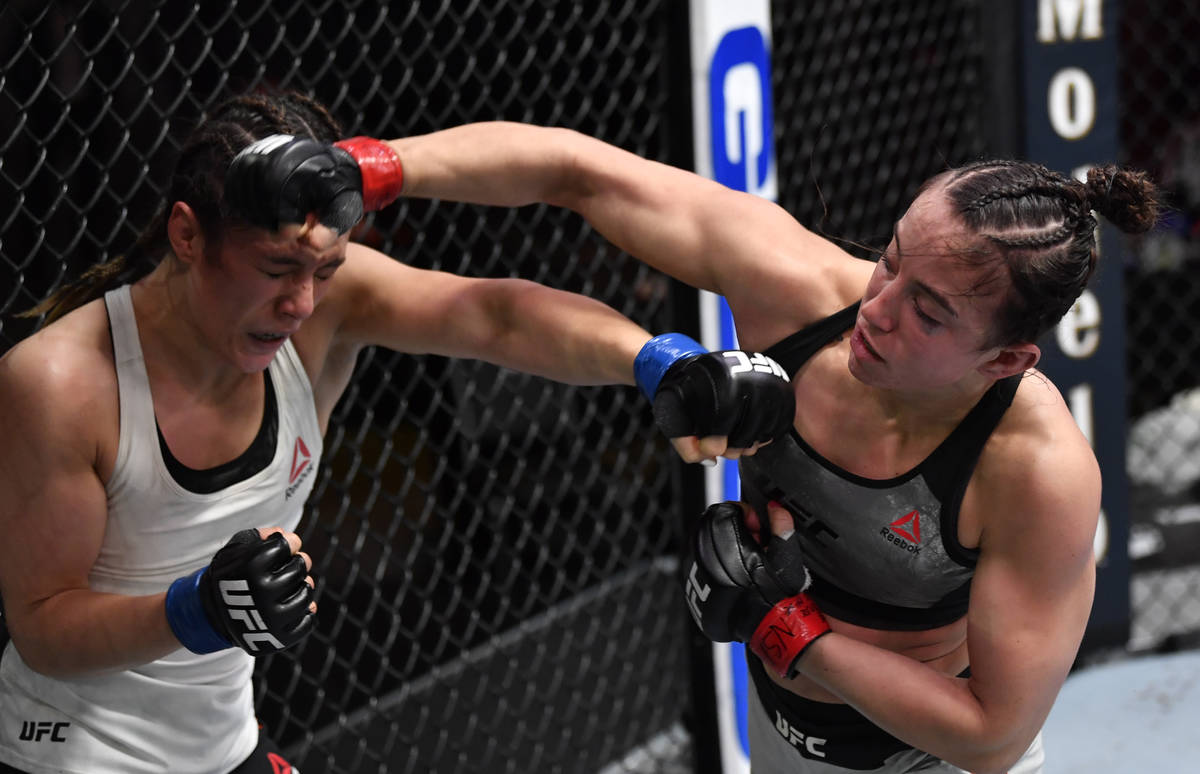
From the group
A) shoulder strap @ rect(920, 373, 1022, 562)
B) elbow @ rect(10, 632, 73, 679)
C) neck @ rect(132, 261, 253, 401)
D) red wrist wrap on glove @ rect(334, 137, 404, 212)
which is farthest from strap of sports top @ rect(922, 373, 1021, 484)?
elbow @ rect(10, 632, 73, 679)

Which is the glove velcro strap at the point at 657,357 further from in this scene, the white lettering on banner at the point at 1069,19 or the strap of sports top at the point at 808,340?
→ the white lettering on banner at the point at 1069,19

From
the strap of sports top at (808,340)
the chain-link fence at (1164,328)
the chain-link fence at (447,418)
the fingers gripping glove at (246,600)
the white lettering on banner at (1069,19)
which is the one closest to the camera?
the fingers gripping glove at (246,600)

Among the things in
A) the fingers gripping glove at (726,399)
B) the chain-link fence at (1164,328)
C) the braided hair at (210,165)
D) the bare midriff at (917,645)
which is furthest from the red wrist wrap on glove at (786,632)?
the chain-link fence at (1164,328)

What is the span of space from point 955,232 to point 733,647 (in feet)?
4.47

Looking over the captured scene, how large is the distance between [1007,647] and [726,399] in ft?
1.37

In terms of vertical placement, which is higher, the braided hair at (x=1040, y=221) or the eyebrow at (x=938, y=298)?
the braided hair at (x=1040, y=221)

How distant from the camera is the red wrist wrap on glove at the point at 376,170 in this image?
4.67 feet

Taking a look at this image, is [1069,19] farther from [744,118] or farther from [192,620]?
[192,620]

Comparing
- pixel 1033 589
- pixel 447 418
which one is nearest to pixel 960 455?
pixel 1033 589

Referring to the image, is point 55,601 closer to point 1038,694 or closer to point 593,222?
point 593,222

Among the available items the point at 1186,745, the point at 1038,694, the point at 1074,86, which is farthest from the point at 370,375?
the point at 1038,694

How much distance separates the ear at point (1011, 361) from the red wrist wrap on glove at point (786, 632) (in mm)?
340

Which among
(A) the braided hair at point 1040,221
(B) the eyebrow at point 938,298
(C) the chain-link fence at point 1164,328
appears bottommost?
(C) the chain-link fence at point 1164,328

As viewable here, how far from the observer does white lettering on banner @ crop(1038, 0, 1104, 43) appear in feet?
9.77
